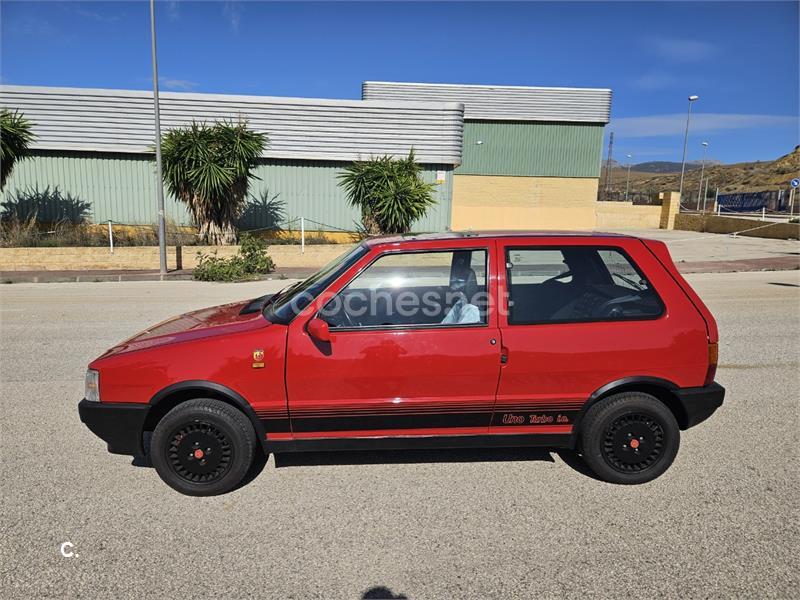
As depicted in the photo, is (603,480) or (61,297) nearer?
(603,480)

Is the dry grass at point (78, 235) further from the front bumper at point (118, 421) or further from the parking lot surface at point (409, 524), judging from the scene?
the front bumper at point (118, 421)

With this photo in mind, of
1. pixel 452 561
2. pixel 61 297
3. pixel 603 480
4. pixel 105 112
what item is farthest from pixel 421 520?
pixel 105 112

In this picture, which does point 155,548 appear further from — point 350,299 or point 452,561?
point 350,299

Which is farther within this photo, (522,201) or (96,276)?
(522,201)

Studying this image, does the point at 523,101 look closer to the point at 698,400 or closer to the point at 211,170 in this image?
the point at 211,170

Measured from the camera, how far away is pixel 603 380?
11.6 ft

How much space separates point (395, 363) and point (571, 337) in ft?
3.77

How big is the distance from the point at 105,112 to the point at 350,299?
815 inches

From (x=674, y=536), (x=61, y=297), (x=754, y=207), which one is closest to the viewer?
(x=674, y=536)

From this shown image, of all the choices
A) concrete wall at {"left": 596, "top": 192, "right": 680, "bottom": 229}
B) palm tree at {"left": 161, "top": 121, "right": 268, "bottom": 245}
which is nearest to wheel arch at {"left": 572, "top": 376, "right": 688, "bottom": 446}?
palm tree at {"left": 161, "top": 121, "right": 268, "bottom": 245}

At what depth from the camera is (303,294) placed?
146 inches

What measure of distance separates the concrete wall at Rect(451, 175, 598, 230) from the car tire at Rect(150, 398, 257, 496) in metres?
32.3

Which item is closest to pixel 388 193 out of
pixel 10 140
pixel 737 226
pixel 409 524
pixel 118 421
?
pixel 10 140

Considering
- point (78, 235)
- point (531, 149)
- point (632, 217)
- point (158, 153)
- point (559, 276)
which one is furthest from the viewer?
point (632, 217)
